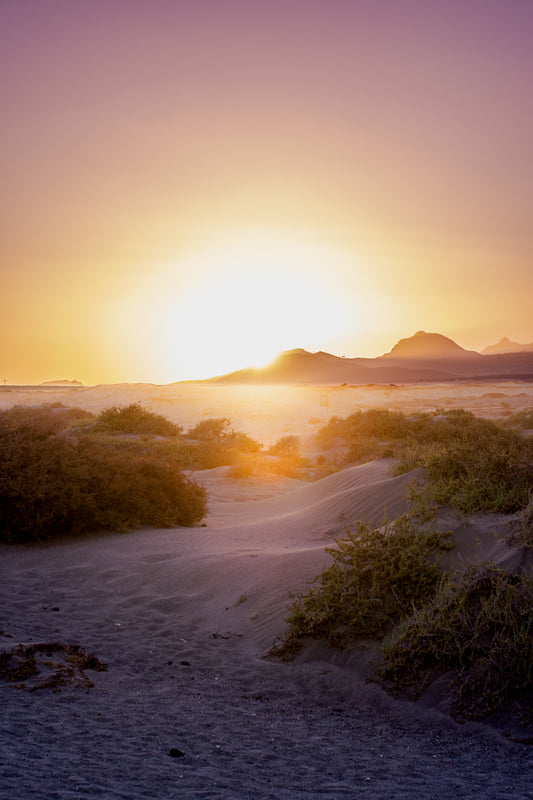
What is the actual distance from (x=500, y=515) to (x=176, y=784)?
14.0ft

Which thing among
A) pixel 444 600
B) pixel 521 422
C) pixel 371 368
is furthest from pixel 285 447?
pixel 371 368

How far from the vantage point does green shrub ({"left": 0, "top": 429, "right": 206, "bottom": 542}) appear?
9.82 meters

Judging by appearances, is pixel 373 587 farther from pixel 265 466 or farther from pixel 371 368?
pixel 371 368

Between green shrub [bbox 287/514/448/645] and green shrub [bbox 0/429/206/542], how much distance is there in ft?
16.0

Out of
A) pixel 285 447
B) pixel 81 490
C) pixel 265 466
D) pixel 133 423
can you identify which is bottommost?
pixel 265 466

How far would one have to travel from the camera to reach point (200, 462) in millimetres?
19125

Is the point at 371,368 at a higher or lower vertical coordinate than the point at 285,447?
higher

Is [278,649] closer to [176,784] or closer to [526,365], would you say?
[176,784]

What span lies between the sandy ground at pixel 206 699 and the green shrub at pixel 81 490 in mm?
517

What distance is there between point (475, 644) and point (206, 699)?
7.32 ft

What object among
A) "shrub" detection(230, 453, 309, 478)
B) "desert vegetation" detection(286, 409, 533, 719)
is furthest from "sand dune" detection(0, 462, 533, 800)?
"shrub" detection(230, 453, 309, 478)

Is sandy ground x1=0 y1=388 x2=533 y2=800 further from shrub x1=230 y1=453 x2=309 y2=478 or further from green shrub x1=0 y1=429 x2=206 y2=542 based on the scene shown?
shrub x1=230 y1=453 x2=309 y2=478

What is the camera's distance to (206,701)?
5.04 meters

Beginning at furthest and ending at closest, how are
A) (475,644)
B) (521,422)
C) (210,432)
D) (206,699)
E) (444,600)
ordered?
(521,422) < (210,432) < (444,600) < (206,699) < (475,644)
